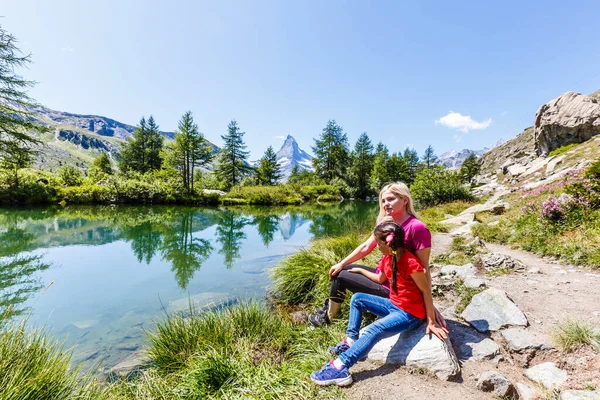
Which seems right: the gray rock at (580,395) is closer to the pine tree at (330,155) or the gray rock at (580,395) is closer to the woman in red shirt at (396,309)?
the woman in red shirt at (396,309)

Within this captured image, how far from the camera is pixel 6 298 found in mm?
5363

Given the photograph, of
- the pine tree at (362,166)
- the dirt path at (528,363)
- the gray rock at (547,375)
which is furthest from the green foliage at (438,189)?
the pine tree at (362,166)

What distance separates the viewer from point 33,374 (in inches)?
77.5

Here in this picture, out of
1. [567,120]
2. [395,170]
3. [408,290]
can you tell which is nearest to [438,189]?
[567,120]

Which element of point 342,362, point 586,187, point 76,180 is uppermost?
point 76,180

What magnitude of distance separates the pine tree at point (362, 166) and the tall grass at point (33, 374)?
47.0 metres

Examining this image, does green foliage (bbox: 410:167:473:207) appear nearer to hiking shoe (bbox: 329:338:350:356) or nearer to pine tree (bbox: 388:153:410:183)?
hiking shoe (bbox: 329:338:350:356)

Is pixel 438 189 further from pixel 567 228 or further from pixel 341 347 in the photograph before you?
pixel 341 347

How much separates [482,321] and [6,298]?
8.61 metres

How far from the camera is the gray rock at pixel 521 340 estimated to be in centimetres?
239

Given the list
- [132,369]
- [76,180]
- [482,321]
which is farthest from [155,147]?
[482,321]

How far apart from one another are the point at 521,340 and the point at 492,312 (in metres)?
0.44

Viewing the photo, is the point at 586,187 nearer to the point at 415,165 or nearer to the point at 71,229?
the point at 71,229

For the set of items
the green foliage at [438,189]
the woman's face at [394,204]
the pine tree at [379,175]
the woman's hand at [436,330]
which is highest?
the pine tree at [379,175]
